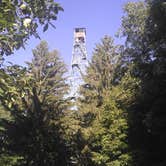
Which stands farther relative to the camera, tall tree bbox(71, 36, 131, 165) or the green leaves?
tall tree bbox(71, 36, 131, 165)

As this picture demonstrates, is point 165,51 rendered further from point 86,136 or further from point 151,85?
point 86,136

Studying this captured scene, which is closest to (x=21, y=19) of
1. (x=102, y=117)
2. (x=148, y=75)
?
(x=148, y=75)

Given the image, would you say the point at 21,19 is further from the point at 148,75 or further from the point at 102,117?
the point at 102,117

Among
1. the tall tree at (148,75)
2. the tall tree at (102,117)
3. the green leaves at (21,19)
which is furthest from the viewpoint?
the tall tree at (102,117)

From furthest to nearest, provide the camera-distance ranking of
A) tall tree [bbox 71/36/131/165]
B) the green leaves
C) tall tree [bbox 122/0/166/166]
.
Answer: tall tree [bbox 71/36/131/165] → tall tree [bbox 122/0/166/166] → the green leaves

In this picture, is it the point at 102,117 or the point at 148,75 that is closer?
the point at 148,75

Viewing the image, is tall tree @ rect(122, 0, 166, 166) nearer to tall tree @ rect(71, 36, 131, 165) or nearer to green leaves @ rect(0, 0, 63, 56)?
tall tree @ rect(71, 36, 131, 165)

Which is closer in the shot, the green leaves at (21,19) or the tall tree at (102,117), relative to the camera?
the green leaves at (21,19)

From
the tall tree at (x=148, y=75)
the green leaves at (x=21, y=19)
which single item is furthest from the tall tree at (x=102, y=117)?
the green leaves at (x=21, y=19)

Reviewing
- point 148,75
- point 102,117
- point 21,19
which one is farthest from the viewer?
point 102,117

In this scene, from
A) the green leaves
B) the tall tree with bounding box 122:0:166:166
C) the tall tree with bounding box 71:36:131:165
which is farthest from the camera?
the tall tree with bounding box 71:36:131:165

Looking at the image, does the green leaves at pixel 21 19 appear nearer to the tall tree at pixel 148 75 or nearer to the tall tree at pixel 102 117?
the tall tree at pixel 148 75

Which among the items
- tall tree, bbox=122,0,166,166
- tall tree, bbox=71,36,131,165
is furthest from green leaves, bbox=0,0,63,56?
tall tree, bbox=71,36,131,165

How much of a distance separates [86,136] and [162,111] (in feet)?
40.1
